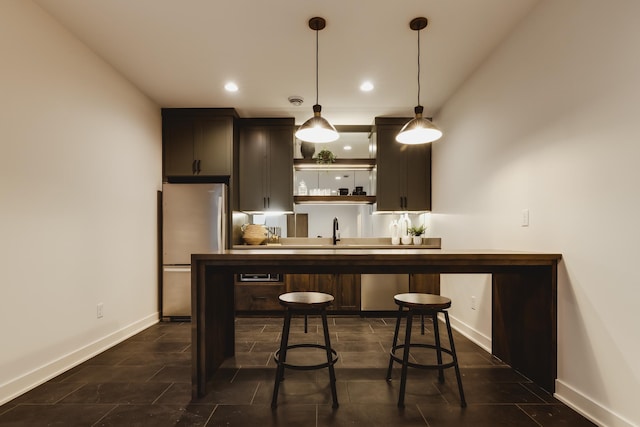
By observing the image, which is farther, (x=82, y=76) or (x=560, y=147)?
(x=82, y=76)

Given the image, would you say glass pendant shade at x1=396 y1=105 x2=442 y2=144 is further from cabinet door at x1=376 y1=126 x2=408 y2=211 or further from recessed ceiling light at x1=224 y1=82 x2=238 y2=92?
recessed ceiling light at x1=224 y1=82 x2=238 y2=92

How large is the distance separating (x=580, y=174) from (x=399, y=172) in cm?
266

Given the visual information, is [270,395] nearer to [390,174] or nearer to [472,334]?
[472,334]

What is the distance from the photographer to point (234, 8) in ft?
7.97

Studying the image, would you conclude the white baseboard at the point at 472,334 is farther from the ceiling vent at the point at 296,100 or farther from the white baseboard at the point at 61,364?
the white baseboard at the point at 61,364

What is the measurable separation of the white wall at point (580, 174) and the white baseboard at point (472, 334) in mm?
892

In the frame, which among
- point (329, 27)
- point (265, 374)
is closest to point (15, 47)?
point (329, 27)

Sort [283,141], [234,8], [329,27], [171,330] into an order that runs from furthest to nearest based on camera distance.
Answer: [283,141]
[171,330]
[329,27]
[234,8]

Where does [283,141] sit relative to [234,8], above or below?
below

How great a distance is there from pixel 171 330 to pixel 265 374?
1716mm

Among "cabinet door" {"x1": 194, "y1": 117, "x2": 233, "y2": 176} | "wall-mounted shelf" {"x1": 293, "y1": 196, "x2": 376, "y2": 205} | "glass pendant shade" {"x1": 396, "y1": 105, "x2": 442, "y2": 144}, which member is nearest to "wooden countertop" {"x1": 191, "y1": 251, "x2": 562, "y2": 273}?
"glass pendant shade" {"x1": 396, "y1": 105, "x2": 442, "y2": 144}

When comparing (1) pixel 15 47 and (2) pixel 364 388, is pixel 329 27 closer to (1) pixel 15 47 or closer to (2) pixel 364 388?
(1) pixel 15 47

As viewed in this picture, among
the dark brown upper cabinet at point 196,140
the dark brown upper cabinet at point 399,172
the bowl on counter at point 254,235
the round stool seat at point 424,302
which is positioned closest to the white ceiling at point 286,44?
the dark brown upper cabinet at point 196,140

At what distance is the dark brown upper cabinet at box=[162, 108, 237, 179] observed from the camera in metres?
4.33
